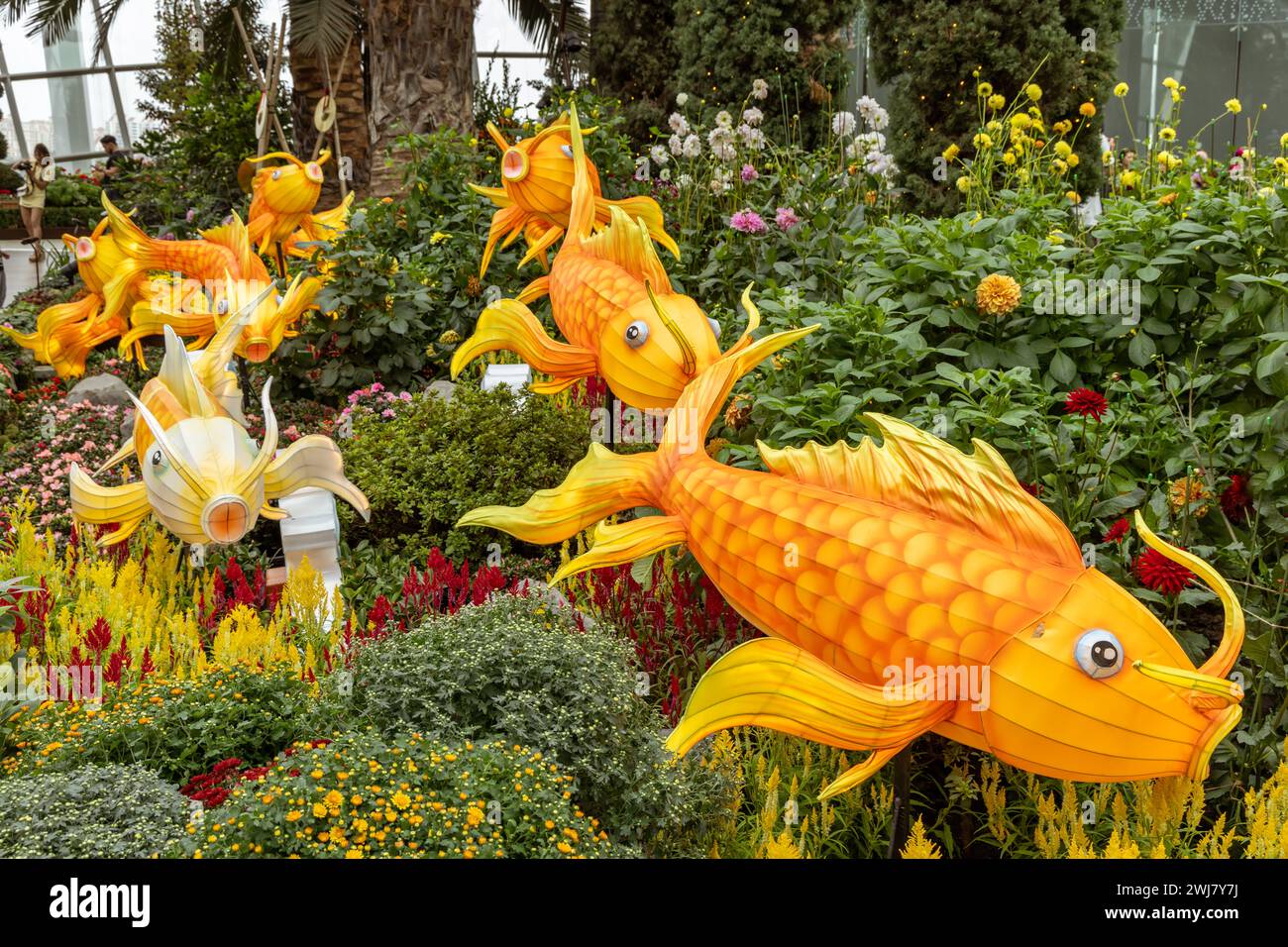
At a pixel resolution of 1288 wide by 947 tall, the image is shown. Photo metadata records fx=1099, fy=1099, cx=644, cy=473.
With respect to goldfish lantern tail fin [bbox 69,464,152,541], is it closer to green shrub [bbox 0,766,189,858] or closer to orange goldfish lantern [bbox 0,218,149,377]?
green shrub [bbox 0,766,189,858]

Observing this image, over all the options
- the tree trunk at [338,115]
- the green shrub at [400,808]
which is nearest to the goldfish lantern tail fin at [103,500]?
the green shrub at [400,808]

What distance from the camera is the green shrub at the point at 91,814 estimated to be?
224 cm

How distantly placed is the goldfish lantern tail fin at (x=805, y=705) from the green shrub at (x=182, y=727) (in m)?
1.21

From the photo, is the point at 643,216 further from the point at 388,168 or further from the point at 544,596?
→ the point at 388,168

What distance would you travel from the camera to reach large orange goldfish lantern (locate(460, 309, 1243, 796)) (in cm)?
196

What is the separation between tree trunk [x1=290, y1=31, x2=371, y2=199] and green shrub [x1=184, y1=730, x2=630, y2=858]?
969 cm

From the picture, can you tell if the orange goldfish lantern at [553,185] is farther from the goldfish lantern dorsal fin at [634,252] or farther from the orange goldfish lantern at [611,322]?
the goldfish lantern dorsal fin at [634,252]

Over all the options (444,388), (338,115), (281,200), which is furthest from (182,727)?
(338,115)

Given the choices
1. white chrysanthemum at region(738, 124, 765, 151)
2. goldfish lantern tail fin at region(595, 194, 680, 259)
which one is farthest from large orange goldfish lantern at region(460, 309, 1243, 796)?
white chrysanthemum at region(738, 124, 765, 151)

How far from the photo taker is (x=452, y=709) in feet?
8.77

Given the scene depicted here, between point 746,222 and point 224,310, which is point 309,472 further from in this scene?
point 746,222

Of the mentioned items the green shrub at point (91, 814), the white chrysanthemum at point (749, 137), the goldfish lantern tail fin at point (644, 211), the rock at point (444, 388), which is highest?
the white chrysanthemum at point (749, 137)

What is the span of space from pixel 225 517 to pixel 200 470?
20 centimetres

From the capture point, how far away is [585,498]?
2850mm
